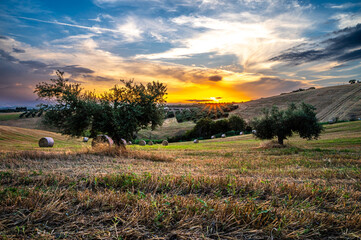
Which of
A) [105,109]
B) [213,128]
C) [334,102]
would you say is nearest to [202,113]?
[213,128]

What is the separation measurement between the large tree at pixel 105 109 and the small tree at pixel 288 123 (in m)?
16.0

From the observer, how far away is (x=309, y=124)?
24562mm

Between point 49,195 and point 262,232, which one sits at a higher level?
point 49,195

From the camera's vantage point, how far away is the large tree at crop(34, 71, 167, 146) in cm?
1486

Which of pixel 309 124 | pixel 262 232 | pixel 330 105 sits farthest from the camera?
pixel 330 105

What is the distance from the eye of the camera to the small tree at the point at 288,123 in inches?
967

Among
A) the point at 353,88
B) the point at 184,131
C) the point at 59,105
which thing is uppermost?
the point at 353,88

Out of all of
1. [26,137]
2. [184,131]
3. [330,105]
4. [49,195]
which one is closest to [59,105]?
[49,195]

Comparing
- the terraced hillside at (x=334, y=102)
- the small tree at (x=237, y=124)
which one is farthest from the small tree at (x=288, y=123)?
the small tree at (x=237, y=124)

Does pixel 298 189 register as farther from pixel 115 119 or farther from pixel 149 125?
pixel 149 125

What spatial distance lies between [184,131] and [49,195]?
81746mm

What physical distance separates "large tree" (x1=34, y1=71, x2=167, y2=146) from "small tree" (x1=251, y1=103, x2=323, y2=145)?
15993 millimetres

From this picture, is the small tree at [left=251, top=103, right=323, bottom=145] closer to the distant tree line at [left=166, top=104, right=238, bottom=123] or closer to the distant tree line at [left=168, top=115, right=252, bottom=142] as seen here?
the distant tree line at [left=168, top=115, right=252, bottom=142]

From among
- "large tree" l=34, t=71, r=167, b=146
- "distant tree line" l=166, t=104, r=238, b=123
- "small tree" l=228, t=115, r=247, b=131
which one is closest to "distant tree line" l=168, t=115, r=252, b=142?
"small tree" l=228, t=115, r=247, b=131
